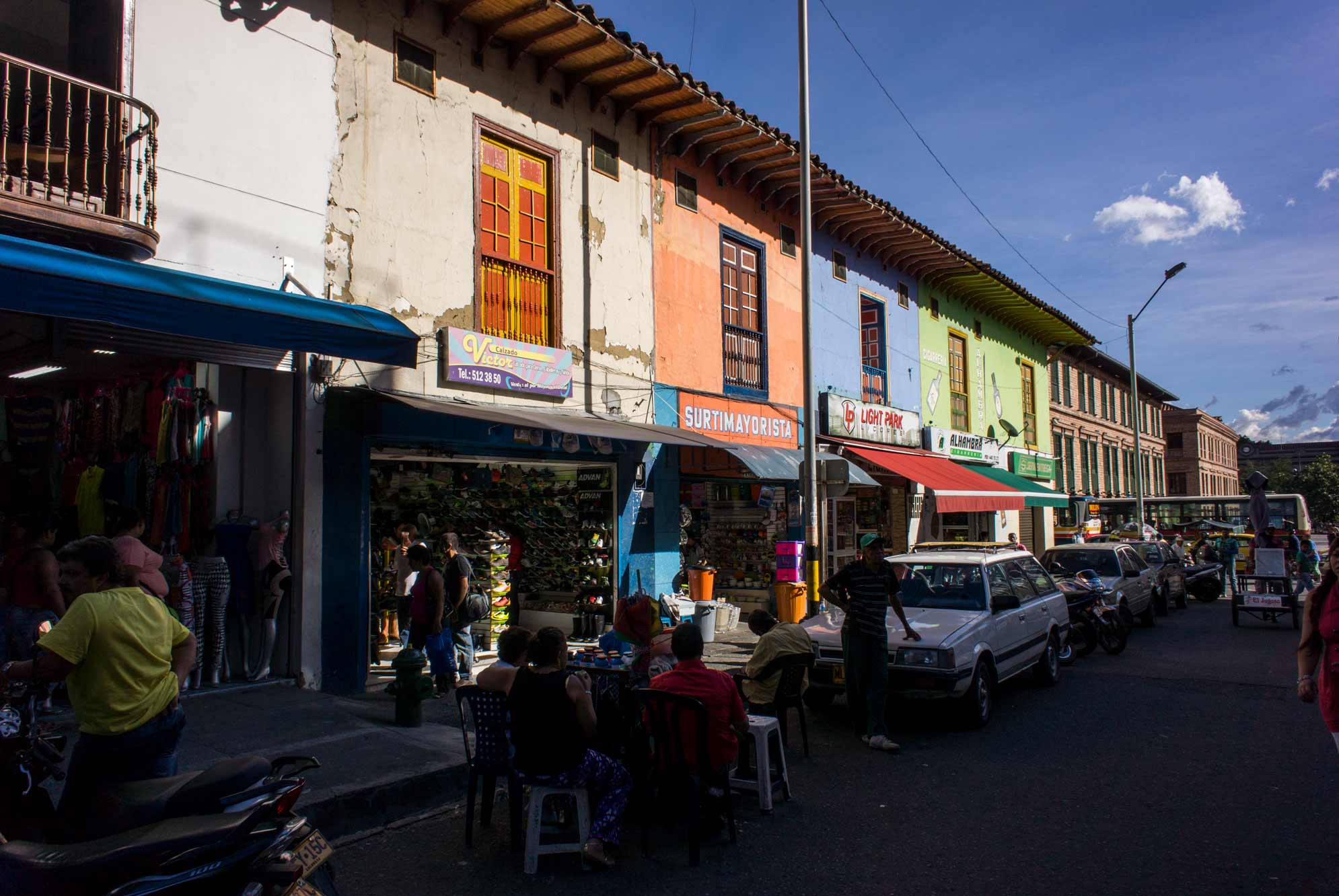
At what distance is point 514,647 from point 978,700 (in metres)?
4.67

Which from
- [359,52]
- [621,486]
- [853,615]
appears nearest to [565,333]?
[621,486]

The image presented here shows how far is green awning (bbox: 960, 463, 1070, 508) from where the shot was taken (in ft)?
73.1

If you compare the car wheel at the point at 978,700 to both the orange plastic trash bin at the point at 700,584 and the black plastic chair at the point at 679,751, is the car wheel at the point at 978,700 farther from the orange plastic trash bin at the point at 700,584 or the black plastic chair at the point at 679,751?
the orange plastic trash bin at the point at 700,584

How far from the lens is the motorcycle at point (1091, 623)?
12305 mm

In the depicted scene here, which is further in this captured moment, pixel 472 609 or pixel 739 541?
pixel 739 541

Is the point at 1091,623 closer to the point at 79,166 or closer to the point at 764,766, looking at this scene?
the point at 764,766

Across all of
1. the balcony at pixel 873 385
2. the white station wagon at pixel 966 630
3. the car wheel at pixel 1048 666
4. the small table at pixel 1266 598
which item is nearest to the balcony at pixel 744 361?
the balcony at pixel 873 385

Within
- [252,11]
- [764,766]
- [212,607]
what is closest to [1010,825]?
[764,766]

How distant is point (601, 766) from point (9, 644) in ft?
15.6

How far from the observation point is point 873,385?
19.2 m

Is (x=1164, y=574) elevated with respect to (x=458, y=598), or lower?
lower

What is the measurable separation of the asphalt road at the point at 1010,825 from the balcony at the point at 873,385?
10.7m

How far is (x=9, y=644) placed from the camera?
6695 mm

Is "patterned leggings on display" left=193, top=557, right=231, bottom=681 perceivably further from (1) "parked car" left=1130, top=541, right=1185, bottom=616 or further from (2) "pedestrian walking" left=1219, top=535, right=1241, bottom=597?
(2) "pedestrian walking" left=1219, top=535, right=1241, bottom=597
